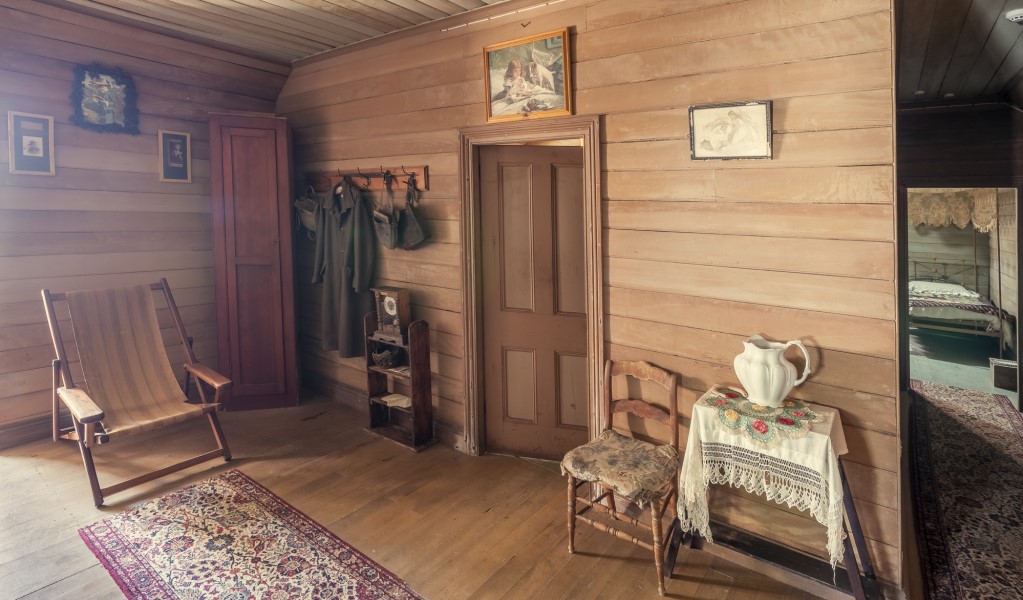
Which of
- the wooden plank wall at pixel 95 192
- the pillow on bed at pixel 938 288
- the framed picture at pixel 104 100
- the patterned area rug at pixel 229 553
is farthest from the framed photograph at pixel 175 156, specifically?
the pillow on bed at pixel 938 288

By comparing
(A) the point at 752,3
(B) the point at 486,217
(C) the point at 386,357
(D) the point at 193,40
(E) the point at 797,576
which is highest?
(D) the point at 193,40

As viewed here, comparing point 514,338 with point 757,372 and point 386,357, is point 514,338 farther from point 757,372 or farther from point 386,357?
point 757,372

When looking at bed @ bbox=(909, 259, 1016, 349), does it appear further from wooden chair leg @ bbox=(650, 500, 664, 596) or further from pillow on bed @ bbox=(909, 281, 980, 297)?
wooden chair leg @ bbox=(650, 500, 664, 596)

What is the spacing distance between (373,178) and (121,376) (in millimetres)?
1907

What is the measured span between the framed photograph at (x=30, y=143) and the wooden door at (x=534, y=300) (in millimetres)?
2673

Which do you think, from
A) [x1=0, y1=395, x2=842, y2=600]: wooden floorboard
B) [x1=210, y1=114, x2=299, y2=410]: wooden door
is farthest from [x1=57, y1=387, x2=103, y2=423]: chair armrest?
[x1=210, y1=114, x2=299, y2=410]: wooden door

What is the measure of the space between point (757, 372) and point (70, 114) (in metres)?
4.20

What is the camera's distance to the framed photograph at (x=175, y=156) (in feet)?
12.9

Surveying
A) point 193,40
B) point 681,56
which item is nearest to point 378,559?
point 681,56

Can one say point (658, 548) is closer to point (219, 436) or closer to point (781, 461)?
point (781, 461)

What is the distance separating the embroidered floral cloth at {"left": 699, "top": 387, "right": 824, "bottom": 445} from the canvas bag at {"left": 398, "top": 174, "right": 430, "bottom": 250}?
1.97 metres

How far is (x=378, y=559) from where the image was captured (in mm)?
2342

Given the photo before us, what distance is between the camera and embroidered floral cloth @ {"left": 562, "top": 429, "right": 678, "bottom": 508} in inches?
84.1

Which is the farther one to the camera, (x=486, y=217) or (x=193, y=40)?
(x=193, y=40)
